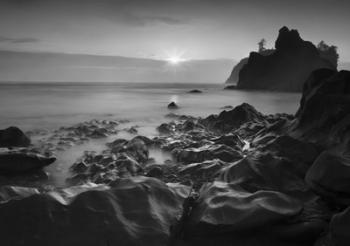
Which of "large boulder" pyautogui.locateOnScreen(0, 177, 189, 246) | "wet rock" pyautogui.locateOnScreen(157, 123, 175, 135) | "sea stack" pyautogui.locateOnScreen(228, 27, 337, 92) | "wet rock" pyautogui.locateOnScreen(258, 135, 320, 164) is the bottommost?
"wet rock" pyautogui.locateOnScreen(157, 123, 175, 135)

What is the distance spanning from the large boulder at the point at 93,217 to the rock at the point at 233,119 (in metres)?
8.06

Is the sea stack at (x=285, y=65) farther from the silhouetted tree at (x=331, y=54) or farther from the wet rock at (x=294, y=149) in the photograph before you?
the wet rock at (x=294, y=149)

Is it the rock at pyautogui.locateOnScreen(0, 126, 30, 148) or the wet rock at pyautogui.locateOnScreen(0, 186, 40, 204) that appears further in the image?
the rock at pyautogui.locateOnScreen(0, 126, 30, 148)

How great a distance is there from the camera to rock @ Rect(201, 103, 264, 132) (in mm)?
11430

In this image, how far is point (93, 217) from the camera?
3.05 metres

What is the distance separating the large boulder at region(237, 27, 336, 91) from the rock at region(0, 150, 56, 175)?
66678 mm

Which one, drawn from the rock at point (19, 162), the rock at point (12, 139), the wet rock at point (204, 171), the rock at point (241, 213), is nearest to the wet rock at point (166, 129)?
the rock at point (12, 139)

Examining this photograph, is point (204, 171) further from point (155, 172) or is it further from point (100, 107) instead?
point (100, 107)

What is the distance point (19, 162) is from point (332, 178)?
544 cm

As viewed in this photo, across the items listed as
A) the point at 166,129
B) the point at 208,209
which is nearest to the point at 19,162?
the point at 208,209

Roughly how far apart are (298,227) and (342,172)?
2.70 feet

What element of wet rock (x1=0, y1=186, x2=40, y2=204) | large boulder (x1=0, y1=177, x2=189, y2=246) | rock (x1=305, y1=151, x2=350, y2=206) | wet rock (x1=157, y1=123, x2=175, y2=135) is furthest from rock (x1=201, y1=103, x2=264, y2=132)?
wet rock (x1=0, y1=186, x2=40, y2=204)

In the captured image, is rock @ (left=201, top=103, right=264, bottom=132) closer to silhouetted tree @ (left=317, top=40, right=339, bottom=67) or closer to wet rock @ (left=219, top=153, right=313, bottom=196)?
wet rock @ (left=219, top=153, right=313, bottom=196)

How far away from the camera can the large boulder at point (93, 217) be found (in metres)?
2.84
